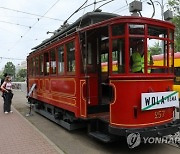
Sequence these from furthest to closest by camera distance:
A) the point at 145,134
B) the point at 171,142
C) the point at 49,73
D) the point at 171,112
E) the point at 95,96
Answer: the point at 49,73 < the point at 95,96 < the point at 171,142 < the point at 171,112 < the point at 145,134

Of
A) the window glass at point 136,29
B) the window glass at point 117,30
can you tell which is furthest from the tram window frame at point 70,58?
the window glass at point 136,29

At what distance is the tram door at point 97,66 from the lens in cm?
841

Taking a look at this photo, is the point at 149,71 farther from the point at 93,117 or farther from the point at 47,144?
the point at 47,144

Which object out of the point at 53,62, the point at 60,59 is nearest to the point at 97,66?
the point at 60,59

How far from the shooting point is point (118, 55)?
723 centimetres

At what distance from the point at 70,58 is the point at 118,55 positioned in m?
2.00

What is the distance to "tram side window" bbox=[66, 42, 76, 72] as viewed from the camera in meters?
8.55

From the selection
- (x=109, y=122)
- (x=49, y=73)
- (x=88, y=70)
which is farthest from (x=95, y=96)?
(x=49, y=73)

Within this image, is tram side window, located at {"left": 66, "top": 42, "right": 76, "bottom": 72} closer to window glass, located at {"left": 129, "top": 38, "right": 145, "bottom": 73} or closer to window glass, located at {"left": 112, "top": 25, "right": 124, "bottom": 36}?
window glass, located at {"left": 112, "top": 25, "right": 124, "bottom": 36}

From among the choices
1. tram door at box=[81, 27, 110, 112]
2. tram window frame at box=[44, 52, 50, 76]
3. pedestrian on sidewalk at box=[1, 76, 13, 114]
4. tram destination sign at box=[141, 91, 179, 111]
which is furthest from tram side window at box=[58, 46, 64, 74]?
pedestrian on sidewalk at box=[1, 76, 13, 114]

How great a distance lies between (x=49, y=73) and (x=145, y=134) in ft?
18.3

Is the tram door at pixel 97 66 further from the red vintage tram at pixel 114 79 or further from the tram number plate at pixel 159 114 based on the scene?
the tram number plate at pixel 159 114

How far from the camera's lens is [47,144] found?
25.7 ft
